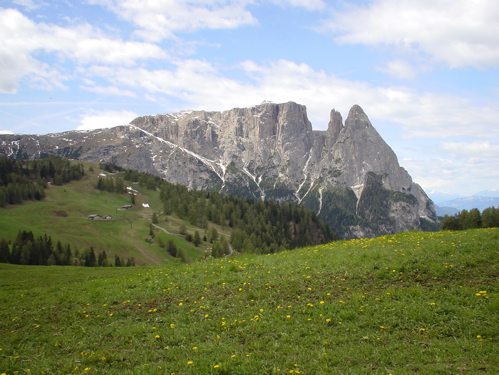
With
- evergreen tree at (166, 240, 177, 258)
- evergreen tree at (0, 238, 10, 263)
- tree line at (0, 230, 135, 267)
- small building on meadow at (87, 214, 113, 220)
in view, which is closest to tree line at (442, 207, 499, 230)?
tree line at (0, 230, 135, 267)

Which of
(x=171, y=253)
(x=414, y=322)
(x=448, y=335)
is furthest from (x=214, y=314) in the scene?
(x=171, y=253)

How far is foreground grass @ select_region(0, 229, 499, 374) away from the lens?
11617mm

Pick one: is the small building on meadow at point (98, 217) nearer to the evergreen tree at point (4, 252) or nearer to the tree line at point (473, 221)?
the evergreen tree at point (4, 252)

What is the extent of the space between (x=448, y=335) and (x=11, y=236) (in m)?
148

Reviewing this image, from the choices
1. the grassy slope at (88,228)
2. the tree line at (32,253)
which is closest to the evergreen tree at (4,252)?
the tree line at (32,253)

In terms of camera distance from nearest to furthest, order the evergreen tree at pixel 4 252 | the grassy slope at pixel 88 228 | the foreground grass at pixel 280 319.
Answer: the foreground grass at pixel 280 319 → the evergreen tree at pixel 4 252 → the grassy slope at pixel 88 228

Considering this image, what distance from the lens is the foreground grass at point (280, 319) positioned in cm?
1162

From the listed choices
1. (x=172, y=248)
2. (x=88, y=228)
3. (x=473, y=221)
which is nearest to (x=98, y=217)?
(x=88, y=228)

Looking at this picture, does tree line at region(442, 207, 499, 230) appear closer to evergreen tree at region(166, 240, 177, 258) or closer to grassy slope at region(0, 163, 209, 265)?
grassy slope at region(0, 163, 209, 265)

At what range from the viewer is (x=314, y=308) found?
16062 mm

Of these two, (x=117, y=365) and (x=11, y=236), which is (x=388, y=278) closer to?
(x=117, y=365)

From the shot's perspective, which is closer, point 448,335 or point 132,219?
point 448,335

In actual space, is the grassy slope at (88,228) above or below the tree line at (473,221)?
below

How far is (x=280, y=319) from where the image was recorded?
50.0 ft
